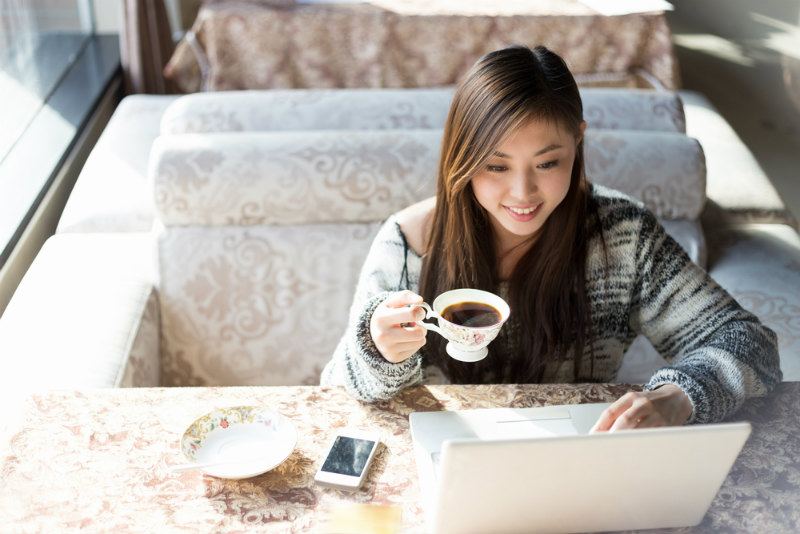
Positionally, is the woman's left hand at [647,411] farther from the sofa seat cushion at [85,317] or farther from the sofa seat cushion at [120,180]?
the sofa seat cushion at [120,180]

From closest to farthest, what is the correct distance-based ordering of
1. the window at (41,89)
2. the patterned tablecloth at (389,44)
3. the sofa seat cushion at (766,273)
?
the sofa seat cushion at (766,273)
the window at (41,89)
the patterned tablecloth at (389,44)

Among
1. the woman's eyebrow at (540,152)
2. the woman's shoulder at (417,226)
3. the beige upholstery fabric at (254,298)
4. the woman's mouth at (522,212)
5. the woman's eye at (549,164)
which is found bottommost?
the beige upholstery fabric at (254,298)

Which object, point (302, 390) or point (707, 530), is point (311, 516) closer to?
point (302, 390)

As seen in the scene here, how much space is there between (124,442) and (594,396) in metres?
0.66

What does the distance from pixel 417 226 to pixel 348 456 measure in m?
0.53

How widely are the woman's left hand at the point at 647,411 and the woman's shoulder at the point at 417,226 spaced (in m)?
0.49

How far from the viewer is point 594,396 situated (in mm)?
1122

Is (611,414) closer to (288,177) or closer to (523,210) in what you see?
(523,210)

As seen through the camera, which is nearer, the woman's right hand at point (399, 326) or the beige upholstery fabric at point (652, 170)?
the woman's right hand at point (399, 326)

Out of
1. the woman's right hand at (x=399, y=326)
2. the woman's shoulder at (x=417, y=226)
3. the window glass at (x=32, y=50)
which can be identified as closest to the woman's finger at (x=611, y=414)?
the woman's right hand at (x=399, y=326)

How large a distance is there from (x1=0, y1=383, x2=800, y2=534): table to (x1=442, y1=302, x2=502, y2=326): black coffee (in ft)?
0.38

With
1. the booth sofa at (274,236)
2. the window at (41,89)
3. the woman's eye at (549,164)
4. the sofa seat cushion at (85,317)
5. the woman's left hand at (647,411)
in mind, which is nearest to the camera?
the woman's left hand at (647,411)

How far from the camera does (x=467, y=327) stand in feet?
3.41

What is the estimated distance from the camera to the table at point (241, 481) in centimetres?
89
